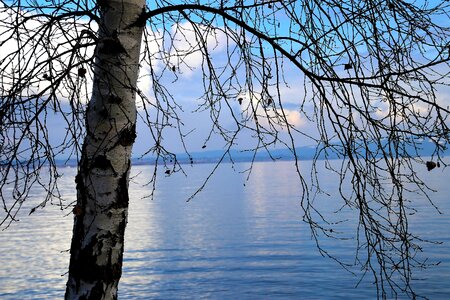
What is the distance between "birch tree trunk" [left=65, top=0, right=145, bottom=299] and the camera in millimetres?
4172

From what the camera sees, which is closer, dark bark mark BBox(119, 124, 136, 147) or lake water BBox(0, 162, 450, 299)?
dark bark mark BBox(119, 124, 136, 147)

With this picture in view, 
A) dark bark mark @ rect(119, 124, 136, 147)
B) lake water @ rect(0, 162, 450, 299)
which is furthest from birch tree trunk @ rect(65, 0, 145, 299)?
lake water @ rect(0, 162, 450, 299)

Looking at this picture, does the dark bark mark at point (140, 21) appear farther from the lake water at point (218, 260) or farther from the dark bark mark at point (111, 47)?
the lake water at point (218, 260)

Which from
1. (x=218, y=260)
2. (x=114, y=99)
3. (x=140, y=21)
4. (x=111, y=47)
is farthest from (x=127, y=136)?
(x=218, y=260)

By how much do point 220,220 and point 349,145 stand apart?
1615 inches

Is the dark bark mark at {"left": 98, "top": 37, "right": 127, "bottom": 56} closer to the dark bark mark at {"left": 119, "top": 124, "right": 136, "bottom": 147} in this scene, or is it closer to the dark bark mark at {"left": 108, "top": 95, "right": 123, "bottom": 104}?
the dark bark mark at {"left": 108, "top": 95, "right": 123, "bottom": 104}

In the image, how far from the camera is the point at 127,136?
434 cm

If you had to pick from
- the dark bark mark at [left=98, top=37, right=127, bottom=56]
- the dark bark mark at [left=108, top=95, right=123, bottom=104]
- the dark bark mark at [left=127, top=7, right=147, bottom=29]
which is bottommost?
the dark bark mark at [left=108, top=95, right=123, bottom=104]

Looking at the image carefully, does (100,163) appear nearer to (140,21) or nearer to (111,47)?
(111,47)

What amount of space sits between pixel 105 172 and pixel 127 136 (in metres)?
0.34

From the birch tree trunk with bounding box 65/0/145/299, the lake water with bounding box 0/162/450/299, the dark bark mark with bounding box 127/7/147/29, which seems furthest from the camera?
the lake water with bounding box 0/162/450/299

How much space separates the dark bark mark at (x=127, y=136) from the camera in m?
4.29

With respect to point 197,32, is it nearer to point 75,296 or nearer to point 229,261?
point 75,296

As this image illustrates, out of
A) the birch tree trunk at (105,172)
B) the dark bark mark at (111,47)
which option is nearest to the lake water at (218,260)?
the birch tree trunk at (105,172)
